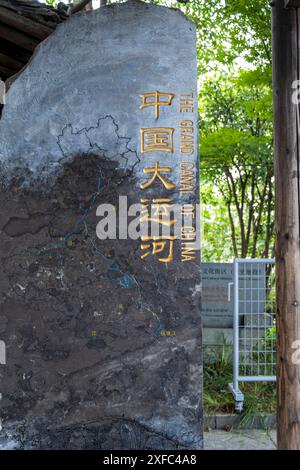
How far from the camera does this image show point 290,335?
3184mm

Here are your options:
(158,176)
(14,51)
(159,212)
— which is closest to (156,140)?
(158,176)

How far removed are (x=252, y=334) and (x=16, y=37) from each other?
13.4 ft

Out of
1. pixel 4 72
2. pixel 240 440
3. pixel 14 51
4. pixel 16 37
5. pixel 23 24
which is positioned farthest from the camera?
pixel 240 440

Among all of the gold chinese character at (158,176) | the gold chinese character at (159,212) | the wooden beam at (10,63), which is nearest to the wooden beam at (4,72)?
the wooden beam at (10,63)

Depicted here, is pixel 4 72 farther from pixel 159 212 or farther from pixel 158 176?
pixel 159 212

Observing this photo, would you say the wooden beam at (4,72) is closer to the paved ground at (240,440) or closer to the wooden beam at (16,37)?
the wooden beam at (16,37)

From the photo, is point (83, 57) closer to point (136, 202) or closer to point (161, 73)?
point (161, 73)

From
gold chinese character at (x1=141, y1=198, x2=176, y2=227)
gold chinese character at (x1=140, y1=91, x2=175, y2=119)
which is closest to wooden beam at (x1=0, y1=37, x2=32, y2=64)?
gold chinese character at (x1=140, y1=91, x2=175, y2=119)

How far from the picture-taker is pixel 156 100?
3490mm

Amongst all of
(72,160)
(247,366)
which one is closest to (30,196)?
(72,160)

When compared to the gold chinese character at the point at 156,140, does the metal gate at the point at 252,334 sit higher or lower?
lower

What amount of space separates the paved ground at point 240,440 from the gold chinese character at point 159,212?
7.60 ft

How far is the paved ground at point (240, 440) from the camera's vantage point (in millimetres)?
4566
